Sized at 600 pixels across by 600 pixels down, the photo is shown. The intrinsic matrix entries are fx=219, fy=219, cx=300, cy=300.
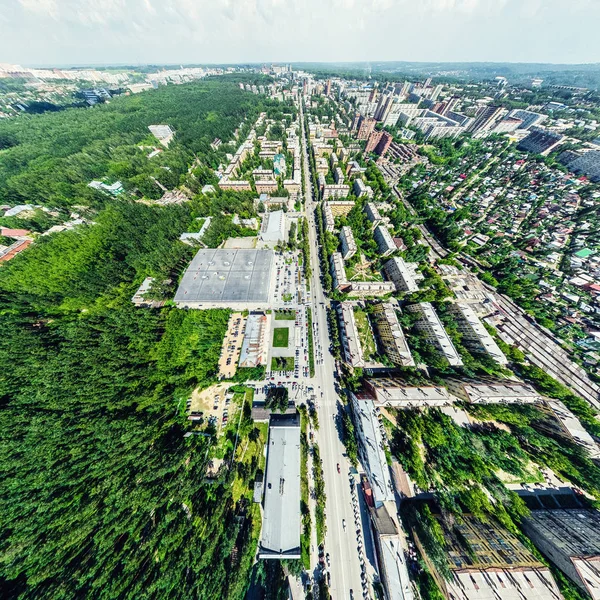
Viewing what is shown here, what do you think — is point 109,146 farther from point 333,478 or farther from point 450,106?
point 450,106

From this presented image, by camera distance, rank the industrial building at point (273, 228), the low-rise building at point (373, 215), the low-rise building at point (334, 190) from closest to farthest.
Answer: the industrial building at point (273, 228) < the low-rise building at point (373, 215) < the low-rise building at point (334, 190)

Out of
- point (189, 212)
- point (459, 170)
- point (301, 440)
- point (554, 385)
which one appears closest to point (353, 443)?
point (301, 440)

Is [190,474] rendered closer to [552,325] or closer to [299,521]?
[299,521]

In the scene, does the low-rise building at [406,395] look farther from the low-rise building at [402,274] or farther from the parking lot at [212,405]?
the parking lot at [212,405]

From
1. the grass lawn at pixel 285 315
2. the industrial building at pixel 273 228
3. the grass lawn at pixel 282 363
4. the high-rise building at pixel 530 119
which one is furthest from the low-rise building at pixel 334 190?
the high-rise building at pixel 530 119

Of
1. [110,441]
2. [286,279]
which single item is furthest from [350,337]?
[110,441]

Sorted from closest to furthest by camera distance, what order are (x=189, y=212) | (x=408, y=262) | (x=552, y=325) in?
(x=552, y=325)
(x=408, y=262)
(x=189, y=212)

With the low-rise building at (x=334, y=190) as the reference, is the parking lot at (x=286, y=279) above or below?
below
